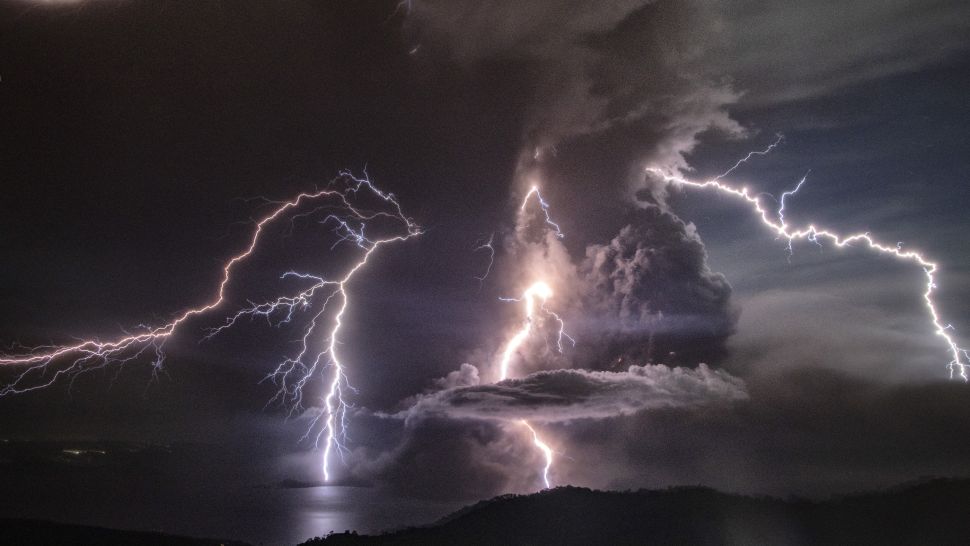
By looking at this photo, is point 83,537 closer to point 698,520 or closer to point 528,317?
point 528,317

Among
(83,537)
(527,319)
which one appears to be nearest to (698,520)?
(527,319)

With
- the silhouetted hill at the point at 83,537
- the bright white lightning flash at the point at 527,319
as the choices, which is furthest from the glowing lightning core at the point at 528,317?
the silhouetted hill at the point at 83,537

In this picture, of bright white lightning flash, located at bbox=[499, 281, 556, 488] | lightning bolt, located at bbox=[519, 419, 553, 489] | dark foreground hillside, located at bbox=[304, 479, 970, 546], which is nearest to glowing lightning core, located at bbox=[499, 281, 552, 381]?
bright white lightning flash, located at bbox=[499, 281, 556, 488]

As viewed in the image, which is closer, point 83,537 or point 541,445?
point 83,537

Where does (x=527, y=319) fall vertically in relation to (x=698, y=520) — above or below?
above

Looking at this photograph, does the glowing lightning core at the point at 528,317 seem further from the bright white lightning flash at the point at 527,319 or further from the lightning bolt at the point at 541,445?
the lightning bolt at the point at 541,445

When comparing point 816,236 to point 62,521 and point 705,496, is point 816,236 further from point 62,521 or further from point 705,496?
point 62,521

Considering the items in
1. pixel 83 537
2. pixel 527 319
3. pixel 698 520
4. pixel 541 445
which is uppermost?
pixel 527 319
